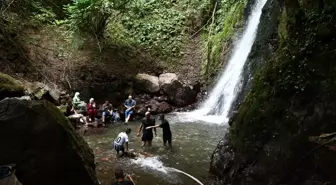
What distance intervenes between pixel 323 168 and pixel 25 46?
1445cm

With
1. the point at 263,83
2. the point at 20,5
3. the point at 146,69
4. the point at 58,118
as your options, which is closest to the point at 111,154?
the point at 58,118

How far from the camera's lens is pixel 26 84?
14.2m

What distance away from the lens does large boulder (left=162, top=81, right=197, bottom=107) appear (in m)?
16.9

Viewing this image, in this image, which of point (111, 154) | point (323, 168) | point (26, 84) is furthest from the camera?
point (26, 84)

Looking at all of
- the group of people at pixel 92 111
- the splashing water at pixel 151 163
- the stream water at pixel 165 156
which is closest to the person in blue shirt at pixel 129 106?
the group of people at pixel 92 111

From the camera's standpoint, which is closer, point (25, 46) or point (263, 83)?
point (263, 83)

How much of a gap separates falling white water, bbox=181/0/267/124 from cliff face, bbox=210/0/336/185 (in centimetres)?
655

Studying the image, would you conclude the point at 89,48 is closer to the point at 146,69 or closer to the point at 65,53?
the point at 65,53

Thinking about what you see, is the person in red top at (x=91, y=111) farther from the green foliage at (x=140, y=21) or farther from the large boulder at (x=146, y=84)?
the green foliage at (x=140, y=21)

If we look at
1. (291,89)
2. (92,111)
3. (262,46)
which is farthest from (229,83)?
(291,89)

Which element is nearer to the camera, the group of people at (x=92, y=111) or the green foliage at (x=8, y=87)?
the green foliage at (x=8, y=87)

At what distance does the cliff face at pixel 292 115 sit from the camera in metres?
6.49

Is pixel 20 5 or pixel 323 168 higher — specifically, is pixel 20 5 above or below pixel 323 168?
above

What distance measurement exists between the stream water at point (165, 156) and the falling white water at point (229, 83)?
1.78m
